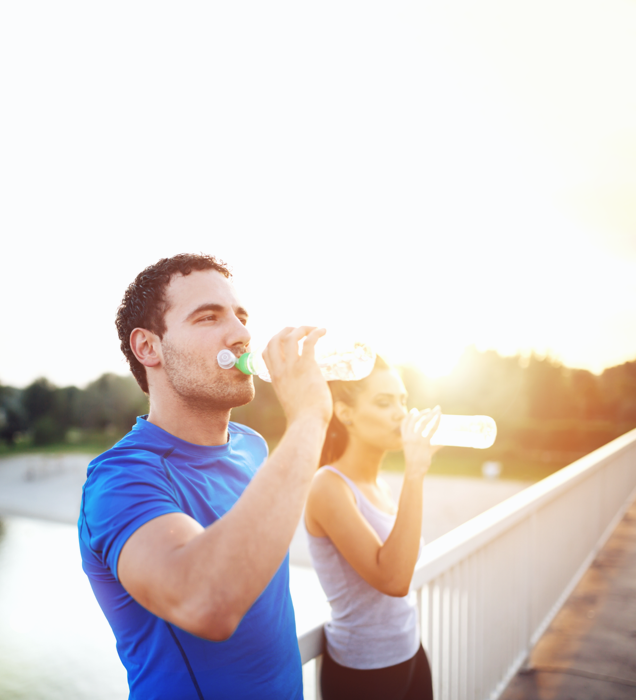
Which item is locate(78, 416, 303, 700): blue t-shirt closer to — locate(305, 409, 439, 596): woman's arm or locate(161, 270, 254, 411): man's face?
locate(161, 270, 254, 411): man's face

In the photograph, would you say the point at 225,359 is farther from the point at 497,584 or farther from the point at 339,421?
the point at 497,584

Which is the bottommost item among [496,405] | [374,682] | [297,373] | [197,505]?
[496,405]

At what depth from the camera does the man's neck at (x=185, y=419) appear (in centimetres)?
97

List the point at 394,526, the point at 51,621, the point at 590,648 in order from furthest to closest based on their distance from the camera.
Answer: the point at 51,621 < the point at 590,648 < the point at 394,526

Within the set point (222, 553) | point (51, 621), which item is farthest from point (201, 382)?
point (51, 621)

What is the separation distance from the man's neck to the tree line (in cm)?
2894

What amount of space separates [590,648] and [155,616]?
303cm

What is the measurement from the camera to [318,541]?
138 cm

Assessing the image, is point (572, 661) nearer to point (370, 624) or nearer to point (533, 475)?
point (370, 624)

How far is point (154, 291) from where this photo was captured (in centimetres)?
99

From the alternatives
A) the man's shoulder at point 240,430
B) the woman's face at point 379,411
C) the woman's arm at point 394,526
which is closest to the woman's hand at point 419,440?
the woman's arm at point 394,526

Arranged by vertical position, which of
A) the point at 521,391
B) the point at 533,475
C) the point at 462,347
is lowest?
the point at 533,475

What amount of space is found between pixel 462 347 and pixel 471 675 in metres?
40.7

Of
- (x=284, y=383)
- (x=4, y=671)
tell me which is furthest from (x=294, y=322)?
(x=4, y=671)
